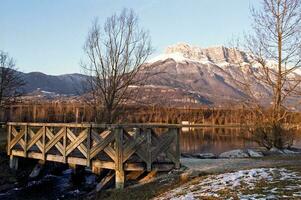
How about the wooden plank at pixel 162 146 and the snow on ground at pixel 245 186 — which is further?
the wooden plank at pixel 162 146

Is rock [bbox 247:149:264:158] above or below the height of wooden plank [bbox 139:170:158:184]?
above

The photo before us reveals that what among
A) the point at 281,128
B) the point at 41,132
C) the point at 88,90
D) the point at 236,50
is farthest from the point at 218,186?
the point at 88,90

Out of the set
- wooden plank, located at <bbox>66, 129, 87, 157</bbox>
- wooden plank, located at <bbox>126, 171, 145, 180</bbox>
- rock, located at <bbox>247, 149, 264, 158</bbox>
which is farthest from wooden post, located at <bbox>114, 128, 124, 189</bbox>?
rock, located at <bbox>247, 149, 264, 158</bbox>

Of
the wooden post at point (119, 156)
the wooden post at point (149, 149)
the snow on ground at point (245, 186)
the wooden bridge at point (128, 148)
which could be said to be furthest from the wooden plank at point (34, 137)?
the snow on ground at point (245, 186)

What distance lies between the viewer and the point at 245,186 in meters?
9.90

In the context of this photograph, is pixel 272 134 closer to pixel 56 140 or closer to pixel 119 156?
pixel 119 156

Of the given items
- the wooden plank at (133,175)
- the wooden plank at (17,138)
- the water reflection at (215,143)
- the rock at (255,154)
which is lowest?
the water reflection at (215,143)

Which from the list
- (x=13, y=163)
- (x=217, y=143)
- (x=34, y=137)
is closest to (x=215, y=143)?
(x=217, y=143)

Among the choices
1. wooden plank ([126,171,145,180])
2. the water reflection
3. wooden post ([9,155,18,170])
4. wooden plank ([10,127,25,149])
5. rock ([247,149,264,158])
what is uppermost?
wooden plank ([10,127,25,149])

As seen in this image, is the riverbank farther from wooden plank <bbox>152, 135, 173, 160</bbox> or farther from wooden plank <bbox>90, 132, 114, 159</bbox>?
wooden plank <bbox>90, 132, 114, 159</bbox>

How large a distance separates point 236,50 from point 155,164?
11.4 m

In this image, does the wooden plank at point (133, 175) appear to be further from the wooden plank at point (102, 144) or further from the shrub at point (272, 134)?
the shrub at point (272, 134)

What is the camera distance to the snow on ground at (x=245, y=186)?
9.04 metres

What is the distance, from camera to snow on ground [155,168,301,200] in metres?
9.04
